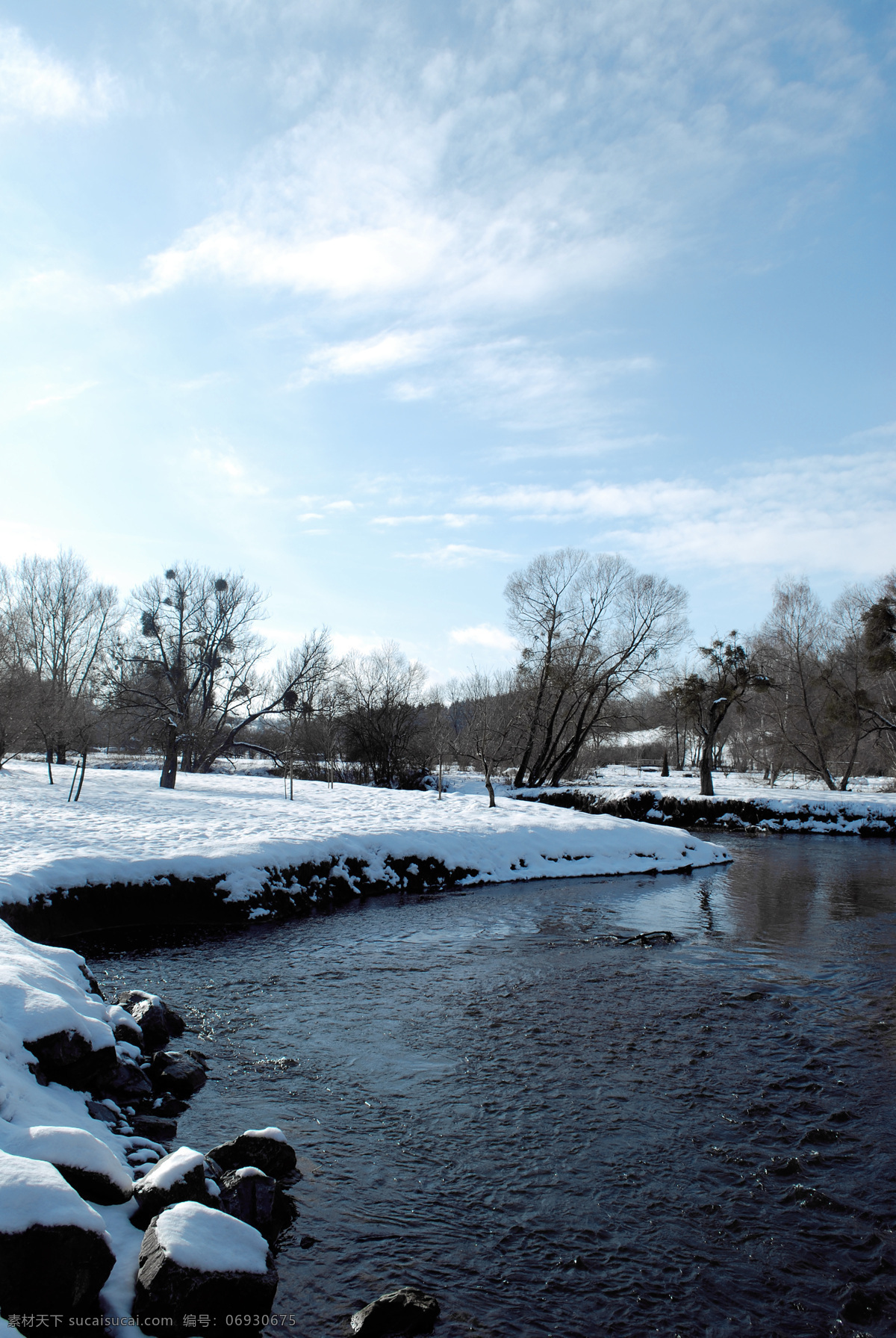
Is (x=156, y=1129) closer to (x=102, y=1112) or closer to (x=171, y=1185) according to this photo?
(x=102, y=1112)

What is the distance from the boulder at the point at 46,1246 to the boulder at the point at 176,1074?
2788 mm

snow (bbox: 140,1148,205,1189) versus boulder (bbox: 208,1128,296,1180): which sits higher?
snow (bbox: 140,1148,205,1189)

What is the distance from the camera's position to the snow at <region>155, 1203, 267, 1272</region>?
12.0 feet

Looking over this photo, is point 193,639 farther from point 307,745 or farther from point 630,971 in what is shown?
point 630,971

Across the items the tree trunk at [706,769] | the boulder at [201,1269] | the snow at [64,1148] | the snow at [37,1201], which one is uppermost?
the tree trunk at [706,769]

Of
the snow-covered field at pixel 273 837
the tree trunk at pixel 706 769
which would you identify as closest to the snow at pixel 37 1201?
the snow-covered field at pixel 273 837

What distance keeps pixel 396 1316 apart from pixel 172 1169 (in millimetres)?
1491

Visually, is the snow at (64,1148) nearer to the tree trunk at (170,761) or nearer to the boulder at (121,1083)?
the boulder at (121,1083)

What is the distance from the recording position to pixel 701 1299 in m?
4.05

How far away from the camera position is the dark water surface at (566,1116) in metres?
4.15

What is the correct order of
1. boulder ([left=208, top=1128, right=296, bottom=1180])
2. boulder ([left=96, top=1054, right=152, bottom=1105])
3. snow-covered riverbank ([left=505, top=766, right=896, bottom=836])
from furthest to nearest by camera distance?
snow-covered riverbank ([left=505, top=766, right=896, bottom=836]) < boulder ([left=96, top=1054, right=152, bottom=1105]) < boulder ([left=208, top=1128, right=296, bottom=1180])

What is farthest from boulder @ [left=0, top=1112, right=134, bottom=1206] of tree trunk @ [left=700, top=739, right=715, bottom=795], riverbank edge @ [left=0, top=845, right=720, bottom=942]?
tree trunk @ [left=700, top=739, right=715, bottom=795]

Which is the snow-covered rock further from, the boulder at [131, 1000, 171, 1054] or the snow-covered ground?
the boulder at [131, 1000, 171, 1054]

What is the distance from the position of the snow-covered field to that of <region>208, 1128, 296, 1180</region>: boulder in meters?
7.21
